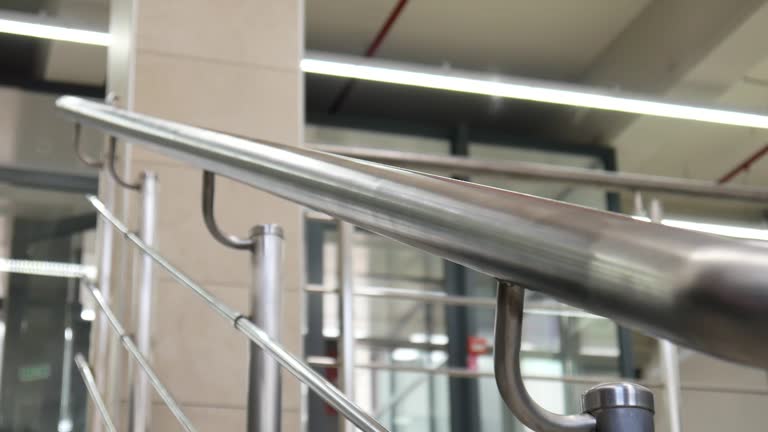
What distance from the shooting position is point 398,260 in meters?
6.79

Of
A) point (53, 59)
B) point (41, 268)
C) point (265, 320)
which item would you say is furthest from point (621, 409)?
point (53, 59)

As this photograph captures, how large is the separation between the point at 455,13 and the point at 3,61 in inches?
106

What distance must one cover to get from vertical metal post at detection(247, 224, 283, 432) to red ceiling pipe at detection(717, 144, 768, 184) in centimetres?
659

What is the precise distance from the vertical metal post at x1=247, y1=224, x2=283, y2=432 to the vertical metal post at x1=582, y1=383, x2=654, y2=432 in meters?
0.56

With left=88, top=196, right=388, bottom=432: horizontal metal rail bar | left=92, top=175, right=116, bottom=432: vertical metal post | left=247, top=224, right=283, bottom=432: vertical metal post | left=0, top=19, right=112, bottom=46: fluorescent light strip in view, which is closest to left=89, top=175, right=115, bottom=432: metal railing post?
left=92, top=175, right=116, bottom=432: vertical metal post

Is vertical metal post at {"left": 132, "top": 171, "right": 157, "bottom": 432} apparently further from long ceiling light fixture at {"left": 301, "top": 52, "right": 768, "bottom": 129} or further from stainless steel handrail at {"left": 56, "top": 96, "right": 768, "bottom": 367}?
long ceiling light fixture at {"left": 301, "top": 52, "right": 768, "bottom": 129}

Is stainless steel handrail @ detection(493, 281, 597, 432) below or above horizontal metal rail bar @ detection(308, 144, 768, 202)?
below

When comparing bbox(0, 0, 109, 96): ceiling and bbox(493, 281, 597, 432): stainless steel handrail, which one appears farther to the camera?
bbox(0, 0, 109, 96): ceiling

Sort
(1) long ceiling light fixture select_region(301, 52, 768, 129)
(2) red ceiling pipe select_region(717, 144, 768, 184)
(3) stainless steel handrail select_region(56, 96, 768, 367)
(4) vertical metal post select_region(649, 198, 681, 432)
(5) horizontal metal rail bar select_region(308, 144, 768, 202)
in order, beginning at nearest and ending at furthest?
→ (3) stainless steel handrail select_region(56, 96, 768, 367) < (4) vertical metal post select_region(649, 198, 681, 432) < (5) horizontal metal rail bar select_region(308, 144, 768, 202) < (1) long ceiling light fixture select_region(301, 52, 768, 129) < (2) red ceiling pipe select_region(717, 144, 768, 184)

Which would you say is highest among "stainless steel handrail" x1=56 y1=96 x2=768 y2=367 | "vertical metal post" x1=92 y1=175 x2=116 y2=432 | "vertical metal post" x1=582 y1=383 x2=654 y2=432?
"vertical metal post" x1=92 y1=175 x2=116 y2=432

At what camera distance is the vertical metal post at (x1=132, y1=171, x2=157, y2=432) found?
167 cm

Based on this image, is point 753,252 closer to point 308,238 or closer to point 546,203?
point 546,203

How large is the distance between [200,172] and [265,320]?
4.11 feet

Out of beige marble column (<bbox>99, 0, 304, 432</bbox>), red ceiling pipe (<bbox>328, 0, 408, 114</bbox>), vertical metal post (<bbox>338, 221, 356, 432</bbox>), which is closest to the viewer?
vertical metal post (<bbox>338, 221, 356, 432</bbox>)
